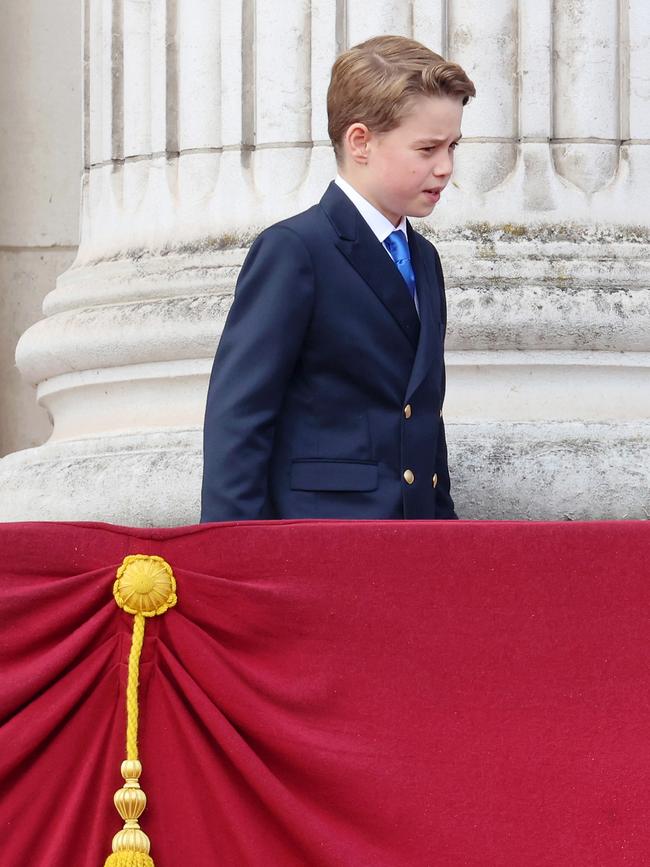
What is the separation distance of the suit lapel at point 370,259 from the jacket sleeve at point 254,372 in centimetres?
8

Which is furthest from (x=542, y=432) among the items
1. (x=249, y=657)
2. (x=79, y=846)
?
(x=79, y=846)

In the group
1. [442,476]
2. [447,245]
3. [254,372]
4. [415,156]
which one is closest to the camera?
[254,372]

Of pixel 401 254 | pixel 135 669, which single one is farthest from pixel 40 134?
pixel 135 669

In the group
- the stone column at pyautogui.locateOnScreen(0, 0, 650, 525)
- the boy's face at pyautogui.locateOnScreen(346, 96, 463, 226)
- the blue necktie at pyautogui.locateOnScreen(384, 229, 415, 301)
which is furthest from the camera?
the stone column at pyautogui.locateOnScreen(0, 0, 650, 525)

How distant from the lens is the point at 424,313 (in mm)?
Answer: 2639

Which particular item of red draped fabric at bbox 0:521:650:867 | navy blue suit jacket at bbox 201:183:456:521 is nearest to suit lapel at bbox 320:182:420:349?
navy blue suit jacket at bbox 201:183:456:521

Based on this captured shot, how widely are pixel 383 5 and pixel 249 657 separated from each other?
5.91 feet

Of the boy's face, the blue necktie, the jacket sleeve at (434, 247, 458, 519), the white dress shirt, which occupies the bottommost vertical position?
the jacket sleeve at (434, 247, 458, 519)

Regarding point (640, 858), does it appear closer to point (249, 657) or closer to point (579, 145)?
point (249, 657)

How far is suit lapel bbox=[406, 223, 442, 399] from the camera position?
2.59 metres

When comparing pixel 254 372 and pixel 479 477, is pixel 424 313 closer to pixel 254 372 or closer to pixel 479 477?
pixel 254 372

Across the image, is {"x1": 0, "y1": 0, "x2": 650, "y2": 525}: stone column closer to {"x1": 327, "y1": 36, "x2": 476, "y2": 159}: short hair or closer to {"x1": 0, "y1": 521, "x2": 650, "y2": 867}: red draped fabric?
{"x1": 327, "y1": 36, "x2": 476, "y2": 159}: short hair

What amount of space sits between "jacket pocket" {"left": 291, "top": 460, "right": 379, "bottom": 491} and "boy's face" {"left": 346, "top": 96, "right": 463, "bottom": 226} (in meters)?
0.42

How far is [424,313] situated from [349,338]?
0.15m
